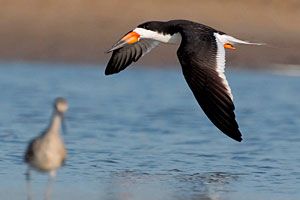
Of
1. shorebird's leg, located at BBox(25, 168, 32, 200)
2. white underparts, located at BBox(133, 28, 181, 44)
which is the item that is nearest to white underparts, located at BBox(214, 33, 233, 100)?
white underparts, located at BBox(133, 28, 181, 44)

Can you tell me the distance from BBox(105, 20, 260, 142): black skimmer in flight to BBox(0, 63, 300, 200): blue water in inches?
24.6

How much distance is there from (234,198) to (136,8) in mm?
12898

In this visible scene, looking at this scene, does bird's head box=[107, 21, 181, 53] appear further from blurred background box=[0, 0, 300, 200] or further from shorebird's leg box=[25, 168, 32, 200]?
shorebird's leg box=[25, 168, 32, 200]

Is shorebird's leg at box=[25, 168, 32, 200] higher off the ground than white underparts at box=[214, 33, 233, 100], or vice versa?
white underparts at box=[214, 33, 233, 100]

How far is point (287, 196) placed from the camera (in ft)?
28.4

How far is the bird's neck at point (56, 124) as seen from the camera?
313 inches

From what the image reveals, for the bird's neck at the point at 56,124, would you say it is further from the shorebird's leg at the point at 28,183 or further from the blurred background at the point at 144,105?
the blurred background at the point at 144,105

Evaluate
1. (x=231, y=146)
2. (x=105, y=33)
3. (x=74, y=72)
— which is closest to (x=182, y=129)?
(x=231, y=146)

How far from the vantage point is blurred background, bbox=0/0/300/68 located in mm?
19016

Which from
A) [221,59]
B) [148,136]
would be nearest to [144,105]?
[148,136]

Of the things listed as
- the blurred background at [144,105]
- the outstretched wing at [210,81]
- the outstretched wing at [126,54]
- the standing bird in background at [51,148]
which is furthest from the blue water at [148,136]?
the outstretched wing at [126,54]

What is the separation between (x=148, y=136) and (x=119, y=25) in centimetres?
848

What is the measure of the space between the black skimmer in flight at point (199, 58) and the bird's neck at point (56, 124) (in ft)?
4.42

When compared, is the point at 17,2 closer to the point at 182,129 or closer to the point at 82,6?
the point at 82,6
